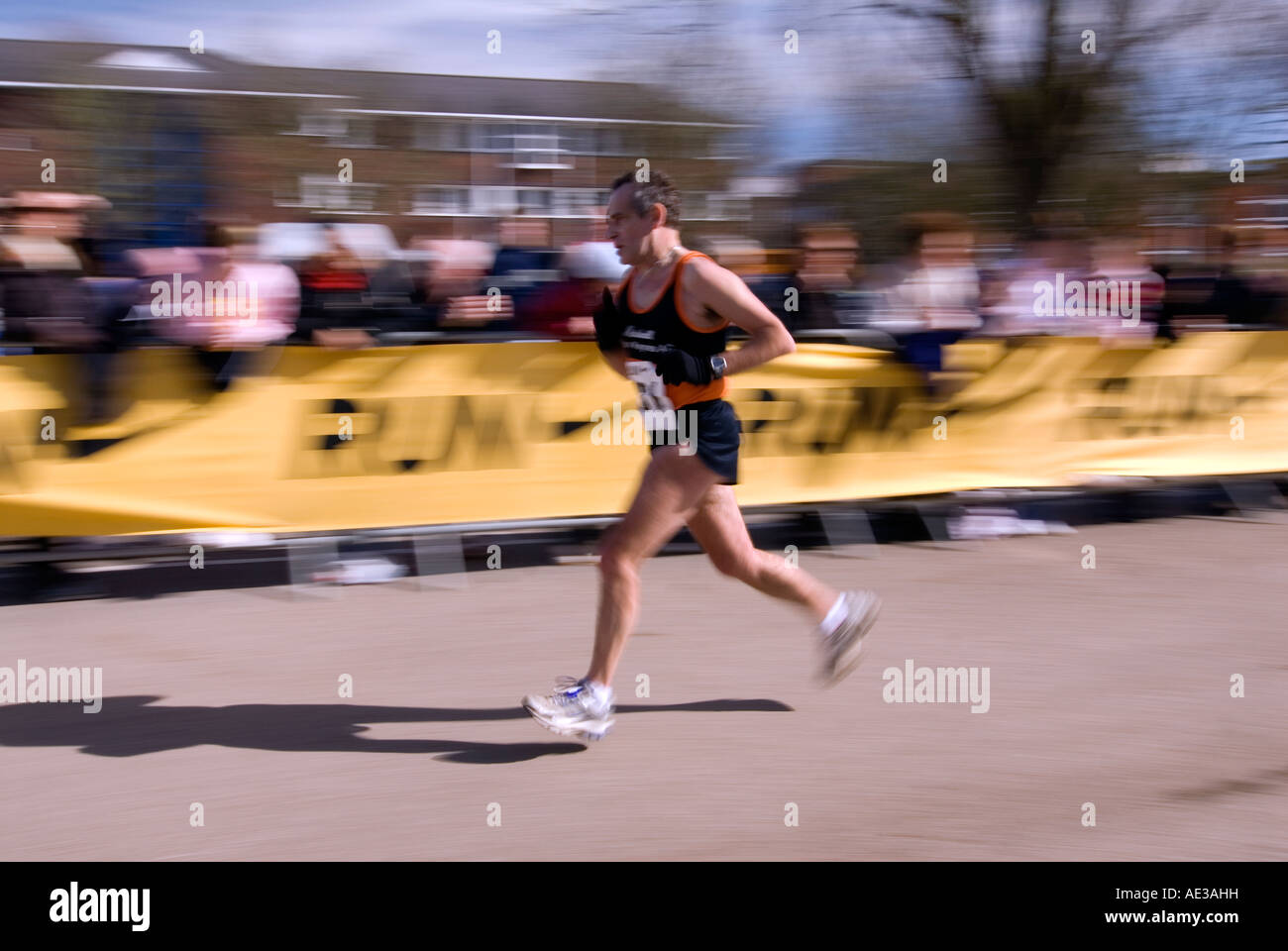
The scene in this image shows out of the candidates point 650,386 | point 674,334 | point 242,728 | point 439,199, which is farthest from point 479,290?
point 439,199

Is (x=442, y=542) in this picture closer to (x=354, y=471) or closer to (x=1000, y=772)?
(x=354, y=471)

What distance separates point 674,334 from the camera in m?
4.88

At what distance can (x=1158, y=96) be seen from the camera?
1683 centimetres

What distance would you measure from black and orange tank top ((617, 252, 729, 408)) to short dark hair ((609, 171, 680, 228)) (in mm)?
172

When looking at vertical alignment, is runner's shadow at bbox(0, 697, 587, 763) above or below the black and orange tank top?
below

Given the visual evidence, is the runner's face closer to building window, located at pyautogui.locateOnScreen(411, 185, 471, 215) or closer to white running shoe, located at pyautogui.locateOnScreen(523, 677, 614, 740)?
white running shoe, located at pyautogui.locateOnScreen(523, 677, 614, 740)

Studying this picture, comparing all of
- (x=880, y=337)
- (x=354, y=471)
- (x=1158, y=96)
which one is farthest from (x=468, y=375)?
(x=1158, y=96)

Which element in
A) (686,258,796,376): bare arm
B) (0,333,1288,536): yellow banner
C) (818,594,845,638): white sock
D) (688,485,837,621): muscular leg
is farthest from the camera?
(0,333,1288,536): yellow banner

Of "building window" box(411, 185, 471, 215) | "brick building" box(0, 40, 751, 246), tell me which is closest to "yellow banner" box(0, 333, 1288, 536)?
"brick building" box(0, 40, 751, 246)

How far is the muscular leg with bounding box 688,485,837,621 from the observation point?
511 centimetres

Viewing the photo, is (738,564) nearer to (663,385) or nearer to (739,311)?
(663,385)

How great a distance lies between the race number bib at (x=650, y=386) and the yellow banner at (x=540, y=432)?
3090 millimetres

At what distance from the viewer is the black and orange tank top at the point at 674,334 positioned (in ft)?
16.0

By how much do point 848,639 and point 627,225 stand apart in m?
1.72
